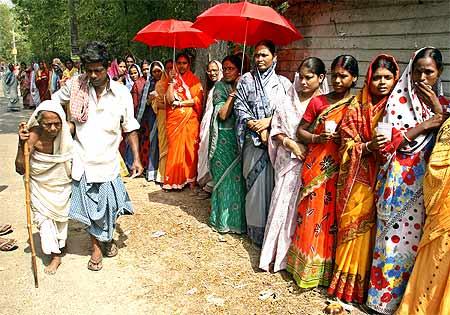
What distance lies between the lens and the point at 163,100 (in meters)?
6.46

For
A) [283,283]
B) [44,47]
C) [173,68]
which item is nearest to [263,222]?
[283,283]

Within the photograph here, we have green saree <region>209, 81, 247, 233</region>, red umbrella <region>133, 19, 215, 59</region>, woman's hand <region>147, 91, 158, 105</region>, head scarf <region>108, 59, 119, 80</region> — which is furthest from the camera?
head scarf <region>108, 59, 119, 80</region>

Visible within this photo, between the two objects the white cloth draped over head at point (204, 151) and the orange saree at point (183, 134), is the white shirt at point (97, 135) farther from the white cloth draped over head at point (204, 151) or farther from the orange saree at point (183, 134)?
the orange saree at point (183, 134)

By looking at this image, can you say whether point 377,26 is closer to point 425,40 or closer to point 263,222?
point 425,40

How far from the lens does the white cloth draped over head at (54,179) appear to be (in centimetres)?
382

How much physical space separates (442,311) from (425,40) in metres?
2.82

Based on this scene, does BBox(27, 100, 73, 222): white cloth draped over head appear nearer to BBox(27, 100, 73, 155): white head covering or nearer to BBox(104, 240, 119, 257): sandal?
BBox(27, 100, 73, 155): white head covering

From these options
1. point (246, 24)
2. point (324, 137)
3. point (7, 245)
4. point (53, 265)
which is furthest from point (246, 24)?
point (7, 245)

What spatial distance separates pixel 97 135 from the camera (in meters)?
3.90

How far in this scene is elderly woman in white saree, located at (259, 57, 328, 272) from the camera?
3.69 metres

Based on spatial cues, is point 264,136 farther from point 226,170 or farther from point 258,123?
point 226,170

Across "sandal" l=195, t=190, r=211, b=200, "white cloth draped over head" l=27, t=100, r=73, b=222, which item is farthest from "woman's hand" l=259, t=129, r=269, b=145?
"sandal" l=195, t=190, r=211, b=200

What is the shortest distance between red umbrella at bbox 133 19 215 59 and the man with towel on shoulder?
9.09 feet

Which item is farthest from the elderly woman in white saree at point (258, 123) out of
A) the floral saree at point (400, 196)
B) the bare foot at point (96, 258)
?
the bare foot at point (96, 258)
